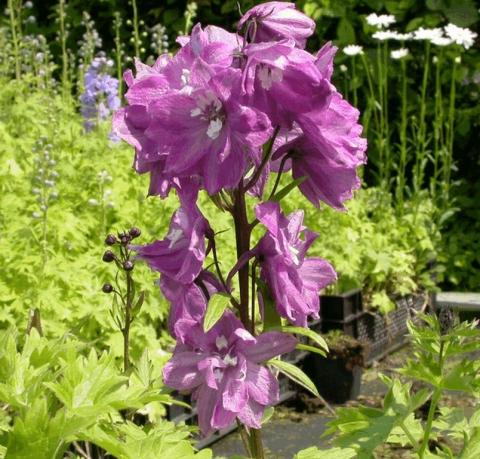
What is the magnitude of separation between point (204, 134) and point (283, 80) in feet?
0.41

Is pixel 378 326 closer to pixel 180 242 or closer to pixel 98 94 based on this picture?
pixel 98 94

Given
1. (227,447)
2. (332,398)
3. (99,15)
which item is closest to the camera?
(227,447)

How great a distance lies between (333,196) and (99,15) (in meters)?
6.45

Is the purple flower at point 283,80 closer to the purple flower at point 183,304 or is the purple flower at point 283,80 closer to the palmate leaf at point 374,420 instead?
the purple flower at point 183,304

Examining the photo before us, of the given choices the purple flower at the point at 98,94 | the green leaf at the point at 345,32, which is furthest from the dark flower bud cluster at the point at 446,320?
the green leaf at the point at 345,32

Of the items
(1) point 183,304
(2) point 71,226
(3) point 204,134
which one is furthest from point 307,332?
(2) point 71,226

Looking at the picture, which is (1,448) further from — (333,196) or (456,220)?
(456,220)

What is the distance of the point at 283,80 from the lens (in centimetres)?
123

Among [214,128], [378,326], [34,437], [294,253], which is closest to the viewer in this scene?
[34,437]

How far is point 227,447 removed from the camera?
3.67 metres

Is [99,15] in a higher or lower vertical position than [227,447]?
higher

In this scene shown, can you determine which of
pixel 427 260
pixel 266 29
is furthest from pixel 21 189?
pixel 266 29

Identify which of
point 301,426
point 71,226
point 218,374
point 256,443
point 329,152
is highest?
point 329,152

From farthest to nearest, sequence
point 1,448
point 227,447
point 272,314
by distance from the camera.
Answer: point 227,447
point 272,314
point 1,448
